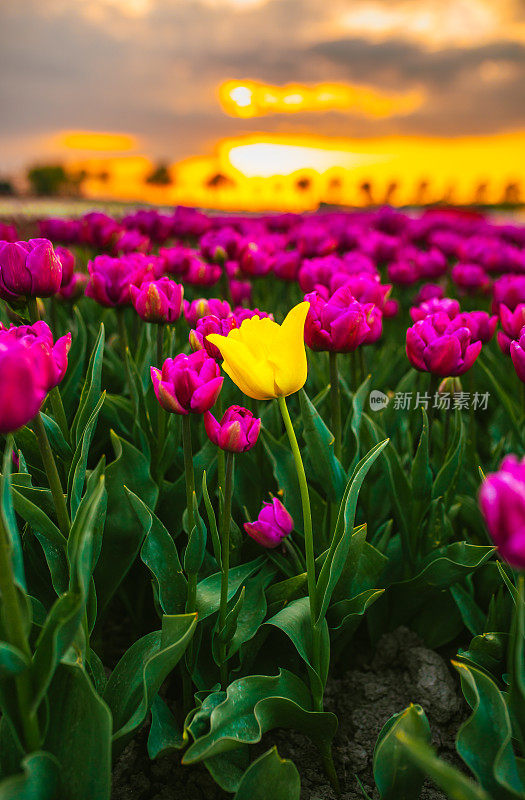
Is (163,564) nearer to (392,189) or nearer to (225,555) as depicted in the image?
(225,555)

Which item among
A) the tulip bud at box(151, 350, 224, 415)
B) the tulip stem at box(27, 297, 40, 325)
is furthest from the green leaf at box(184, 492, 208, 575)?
the tulip stem at box(27, 297, 40, 325)

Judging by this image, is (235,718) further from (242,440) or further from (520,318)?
(520,318)

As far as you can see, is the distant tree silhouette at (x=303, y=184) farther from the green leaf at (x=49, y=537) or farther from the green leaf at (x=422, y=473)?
the green leaf at (x=49, y=537)

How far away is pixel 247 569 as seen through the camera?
1.48 m

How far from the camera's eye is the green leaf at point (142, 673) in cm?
107

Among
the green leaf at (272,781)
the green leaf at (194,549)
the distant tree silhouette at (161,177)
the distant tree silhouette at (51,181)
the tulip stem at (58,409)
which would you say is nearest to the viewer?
the green leaf at (272,781)

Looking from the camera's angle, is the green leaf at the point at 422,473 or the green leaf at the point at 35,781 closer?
the green leaf at the point at 35,781

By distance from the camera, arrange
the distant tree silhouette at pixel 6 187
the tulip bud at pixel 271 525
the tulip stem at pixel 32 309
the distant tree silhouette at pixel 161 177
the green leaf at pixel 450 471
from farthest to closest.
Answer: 1. the distant tree silhouette at pixel 6 187
2. the distant tree silhouette at pixel 161 177
3. the tulip stem at pixel 32 309
4. the green leaf at pixel 450 471
5. the tulip bud at pixel 271 525

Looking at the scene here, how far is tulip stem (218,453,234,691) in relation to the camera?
1.19 metres

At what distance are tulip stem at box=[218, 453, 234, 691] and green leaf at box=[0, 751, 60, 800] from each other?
15.6 inches

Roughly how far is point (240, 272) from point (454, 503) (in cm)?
161

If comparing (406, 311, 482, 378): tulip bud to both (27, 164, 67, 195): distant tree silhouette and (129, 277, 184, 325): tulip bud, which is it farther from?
(27, 164, 67, 195): distant tree silhouette

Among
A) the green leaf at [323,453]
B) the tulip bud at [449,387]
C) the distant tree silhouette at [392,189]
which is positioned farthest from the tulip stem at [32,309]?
the distant tree silhouette at [392,189]

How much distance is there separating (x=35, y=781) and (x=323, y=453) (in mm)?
909
